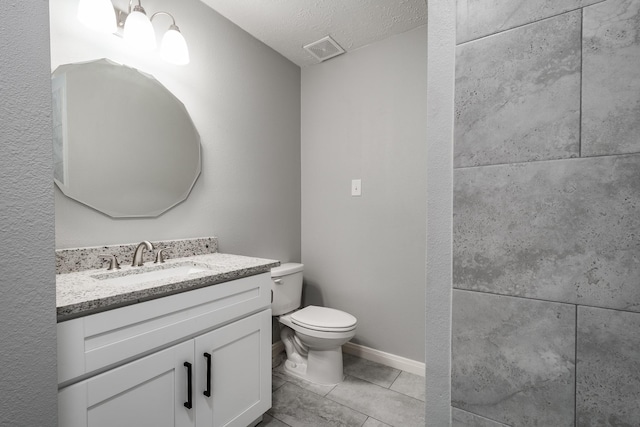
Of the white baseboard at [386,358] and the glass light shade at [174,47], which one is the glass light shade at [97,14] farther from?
the white baseboard at [386,358]

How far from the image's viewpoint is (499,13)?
0.67m

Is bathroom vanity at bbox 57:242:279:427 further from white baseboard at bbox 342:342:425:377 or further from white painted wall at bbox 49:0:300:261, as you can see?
white baseboard at bbox 342:342:425:377

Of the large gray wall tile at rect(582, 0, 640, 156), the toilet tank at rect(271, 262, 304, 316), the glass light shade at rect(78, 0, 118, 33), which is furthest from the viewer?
the toilet tank at rect(271, 262, 304, 316)

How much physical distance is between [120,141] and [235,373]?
1248mm

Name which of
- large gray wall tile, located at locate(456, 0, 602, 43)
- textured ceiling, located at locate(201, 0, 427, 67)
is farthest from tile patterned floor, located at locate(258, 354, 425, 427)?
textured ceiling, located at locate(201, 0, 427, 67)

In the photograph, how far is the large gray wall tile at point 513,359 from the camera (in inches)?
24.2

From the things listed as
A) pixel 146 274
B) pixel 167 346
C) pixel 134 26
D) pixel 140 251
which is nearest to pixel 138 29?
pixel 134 26

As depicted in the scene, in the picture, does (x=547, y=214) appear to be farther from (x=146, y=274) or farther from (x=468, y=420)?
(x=146, y=274)

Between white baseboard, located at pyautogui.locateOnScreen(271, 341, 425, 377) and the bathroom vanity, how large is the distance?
2.52 feet

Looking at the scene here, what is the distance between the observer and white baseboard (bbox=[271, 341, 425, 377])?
2.00 m

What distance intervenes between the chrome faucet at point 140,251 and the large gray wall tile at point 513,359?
1.36m

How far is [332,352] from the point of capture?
1880 mm

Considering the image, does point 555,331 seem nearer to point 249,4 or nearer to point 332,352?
point 332,352

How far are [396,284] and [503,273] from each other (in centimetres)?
147
